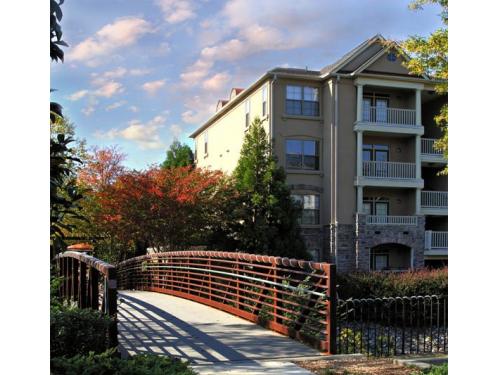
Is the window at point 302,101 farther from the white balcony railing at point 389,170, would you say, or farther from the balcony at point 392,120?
the white balcony railing at point 389,170

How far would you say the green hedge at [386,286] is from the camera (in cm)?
1409

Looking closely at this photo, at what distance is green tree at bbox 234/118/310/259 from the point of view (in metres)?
22.2

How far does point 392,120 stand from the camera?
2614 cm

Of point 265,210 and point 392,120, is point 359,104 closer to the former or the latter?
point 392,120

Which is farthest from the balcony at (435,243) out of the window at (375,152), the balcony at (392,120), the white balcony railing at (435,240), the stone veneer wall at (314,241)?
the stone veneer wall at (314,241)

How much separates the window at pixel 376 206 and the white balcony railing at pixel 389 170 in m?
1.28

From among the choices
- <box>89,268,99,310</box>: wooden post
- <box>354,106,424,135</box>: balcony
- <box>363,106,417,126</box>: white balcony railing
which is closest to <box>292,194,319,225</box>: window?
<box>354,106,424,135</box>: balcony

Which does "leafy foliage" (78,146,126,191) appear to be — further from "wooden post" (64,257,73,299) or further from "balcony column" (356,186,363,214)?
"wooden post" (64,257,73,299)

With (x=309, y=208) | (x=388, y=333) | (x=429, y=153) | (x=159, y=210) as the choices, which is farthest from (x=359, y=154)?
(x=388, y=333)

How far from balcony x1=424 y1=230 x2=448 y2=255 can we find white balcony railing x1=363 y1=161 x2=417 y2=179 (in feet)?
9.33

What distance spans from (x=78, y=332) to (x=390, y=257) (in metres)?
22.2
